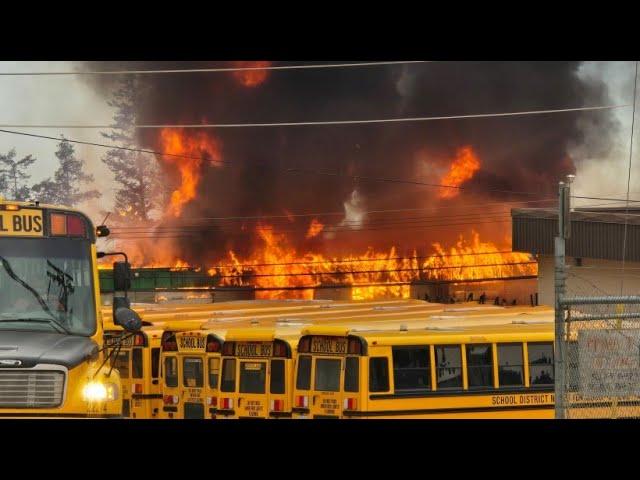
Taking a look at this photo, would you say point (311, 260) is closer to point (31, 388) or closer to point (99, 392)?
point (99, 392)

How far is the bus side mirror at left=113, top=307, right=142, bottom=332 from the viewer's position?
972cm

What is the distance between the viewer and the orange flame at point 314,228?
54.7 m

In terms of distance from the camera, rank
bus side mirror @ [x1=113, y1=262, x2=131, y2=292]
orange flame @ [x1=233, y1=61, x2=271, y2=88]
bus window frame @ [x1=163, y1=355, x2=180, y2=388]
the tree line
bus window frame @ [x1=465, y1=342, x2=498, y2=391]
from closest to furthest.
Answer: bus side mirror @ [x1=113, y1=262, x2=131, y2=292]
bus window frame @ [x1=465, y1=342, x2=498, y2=391]
bus window frame @ [x1=163, y1=355, x2=180, y2=388]
the tree line
orange flame @ [x1=233, y1=61, x2=271, y2=88]

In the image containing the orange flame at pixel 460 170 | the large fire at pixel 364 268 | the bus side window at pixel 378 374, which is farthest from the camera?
the orange flame at pixel 460 170

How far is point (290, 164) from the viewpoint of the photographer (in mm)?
54219

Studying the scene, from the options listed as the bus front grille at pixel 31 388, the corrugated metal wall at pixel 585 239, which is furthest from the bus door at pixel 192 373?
the corrugated metal wall at pixel 585 239

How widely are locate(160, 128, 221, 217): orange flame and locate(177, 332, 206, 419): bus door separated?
125 feet

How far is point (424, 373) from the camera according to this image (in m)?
15.1

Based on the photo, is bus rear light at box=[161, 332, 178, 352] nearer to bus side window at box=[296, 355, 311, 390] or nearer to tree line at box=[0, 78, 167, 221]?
bus side window at box=[296, 355, 311, 390]

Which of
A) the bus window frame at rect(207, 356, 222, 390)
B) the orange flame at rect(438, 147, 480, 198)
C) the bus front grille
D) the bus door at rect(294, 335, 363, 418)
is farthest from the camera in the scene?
the orange flame at rect(438, 147, 480, 198)

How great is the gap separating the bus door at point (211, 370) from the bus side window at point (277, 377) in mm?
1093

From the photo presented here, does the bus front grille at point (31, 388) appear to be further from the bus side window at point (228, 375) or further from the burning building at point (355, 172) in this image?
the burning building at point (355, 172)

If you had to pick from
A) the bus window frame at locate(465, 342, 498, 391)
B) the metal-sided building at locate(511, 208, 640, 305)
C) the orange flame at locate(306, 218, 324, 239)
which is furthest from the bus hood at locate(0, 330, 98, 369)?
the orange flame at locate(306, 218, 324, 239)

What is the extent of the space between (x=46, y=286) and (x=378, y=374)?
5.91 metres
